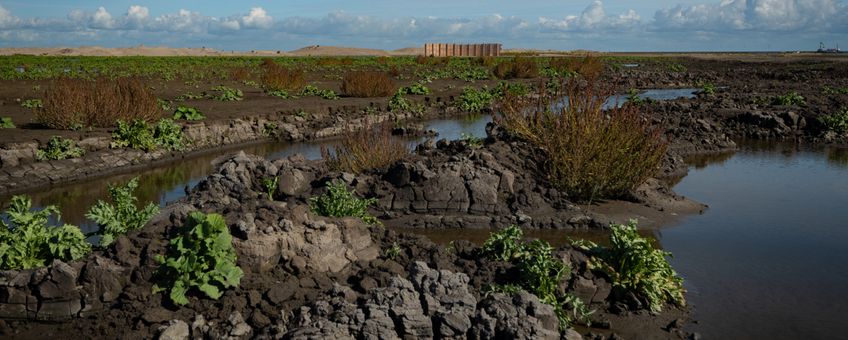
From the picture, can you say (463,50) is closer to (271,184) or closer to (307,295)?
(271,184)

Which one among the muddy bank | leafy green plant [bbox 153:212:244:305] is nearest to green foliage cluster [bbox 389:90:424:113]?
the muddy bank

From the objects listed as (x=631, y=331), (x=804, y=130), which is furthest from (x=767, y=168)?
(x=631, y=331)

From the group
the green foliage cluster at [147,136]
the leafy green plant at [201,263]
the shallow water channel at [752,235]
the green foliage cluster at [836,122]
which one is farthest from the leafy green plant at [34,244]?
the green foliage cluster at [836,122]

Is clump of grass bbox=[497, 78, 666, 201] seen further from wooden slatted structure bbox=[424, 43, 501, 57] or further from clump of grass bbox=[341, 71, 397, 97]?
wooden slatted structure bbox=[424, 43, 501, 57]

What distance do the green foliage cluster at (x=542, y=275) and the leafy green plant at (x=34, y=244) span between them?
4.27 m

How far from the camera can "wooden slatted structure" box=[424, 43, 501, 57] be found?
373ft

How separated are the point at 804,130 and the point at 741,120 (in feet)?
6.15

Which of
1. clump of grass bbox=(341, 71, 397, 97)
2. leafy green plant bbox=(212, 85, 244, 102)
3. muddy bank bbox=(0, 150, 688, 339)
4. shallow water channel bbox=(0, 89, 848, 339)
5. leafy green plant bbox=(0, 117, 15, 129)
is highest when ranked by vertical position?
clump of grass bbox=(341, 71, 397, 97)

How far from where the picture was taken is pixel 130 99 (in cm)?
1912

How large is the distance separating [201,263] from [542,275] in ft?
10.7

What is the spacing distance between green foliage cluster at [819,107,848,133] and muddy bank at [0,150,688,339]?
57.9 ft

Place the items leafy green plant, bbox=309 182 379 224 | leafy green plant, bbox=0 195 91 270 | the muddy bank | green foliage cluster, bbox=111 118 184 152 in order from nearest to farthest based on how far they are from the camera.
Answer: the muddy bank < leafy green plant, bbox=0 195 91 270 < leafy green plant, bbox=309 182 379 224 < green foliage cluster, bbox=111 118 184 152

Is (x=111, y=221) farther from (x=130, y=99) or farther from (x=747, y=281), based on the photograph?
(x=130, y=99)

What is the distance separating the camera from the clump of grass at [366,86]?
28281 millimetres
